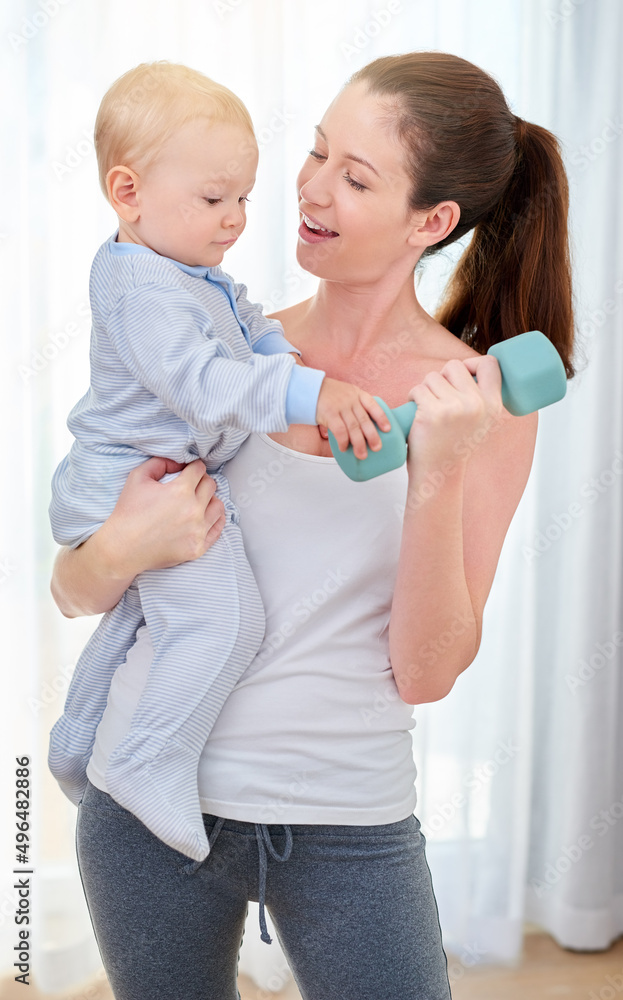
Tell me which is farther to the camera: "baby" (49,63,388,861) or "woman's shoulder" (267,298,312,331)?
"woman's shoulder" (267,298,312,331)

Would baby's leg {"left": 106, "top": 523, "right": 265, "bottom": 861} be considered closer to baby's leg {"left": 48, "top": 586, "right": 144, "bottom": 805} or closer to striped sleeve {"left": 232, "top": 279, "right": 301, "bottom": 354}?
baby's leg {"left": 48, "top": 586, "right": 144, "bottom": 805}

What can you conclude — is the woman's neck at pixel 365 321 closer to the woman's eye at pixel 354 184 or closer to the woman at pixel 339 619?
the woman at pixel 339 619

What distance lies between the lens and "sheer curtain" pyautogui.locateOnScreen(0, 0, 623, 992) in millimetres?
2080

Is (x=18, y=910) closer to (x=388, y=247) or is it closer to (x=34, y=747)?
(x=34, y=747)

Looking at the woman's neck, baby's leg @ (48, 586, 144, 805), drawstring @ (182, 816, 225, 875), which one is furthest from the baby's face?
drawstring @ (182, 816, 225, 875)

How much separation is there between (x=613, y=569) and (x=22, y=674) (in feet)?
4.98

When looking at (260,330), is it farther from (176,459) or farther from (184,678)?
(184,678)

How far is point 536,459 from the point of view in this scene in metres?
2.42

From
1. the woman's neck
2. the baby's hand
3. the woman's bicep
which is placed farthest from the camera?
the woman's neck

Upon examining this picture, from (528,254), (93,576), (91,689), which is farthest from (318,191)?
(91,689)

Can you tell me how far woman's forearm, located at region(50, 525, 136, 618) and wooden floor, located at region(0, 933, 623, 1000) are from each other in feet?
4.92

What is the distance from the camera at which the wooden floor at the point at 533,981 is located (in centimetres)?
226

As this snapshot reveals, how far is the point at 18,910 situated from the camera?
2113 millimetres

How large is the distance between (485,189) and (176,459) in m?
0.58
